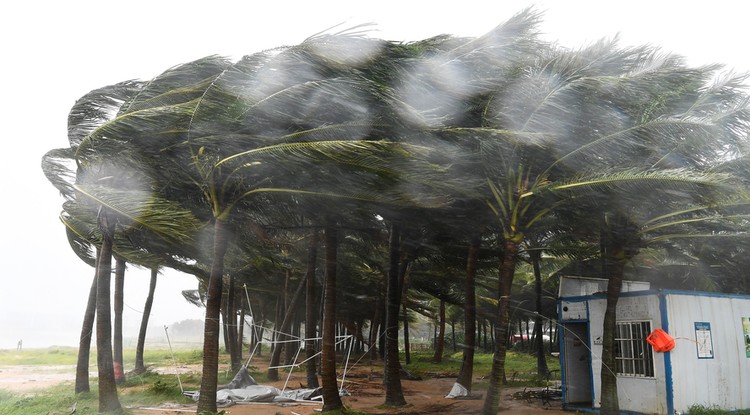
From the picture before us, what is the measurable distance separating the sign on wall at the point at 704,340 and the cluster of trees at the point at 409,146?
6.40ft

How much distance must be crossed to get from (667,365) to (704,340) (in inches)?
56.5

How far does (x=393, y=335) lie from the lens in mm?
15047

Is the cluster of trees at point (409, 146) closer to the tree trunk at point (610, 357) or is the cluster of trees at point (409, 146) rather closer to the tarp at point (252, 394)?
the tree trunk at point (610, 357)

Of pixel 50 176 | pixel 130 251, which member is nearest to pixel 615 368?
pixel 130 251

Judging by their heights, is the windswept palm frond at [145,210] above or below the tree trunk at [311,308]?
above

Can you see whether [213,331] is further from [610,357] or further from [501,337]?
[610,357]

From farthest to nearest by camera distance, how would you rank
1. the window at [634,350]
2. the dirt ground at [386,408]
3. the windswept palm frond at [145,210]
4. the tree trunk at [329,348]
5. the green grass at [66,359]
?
the green grass at [66,359]
the dirt ground at [386,408]
the tree trunk at [329,348]
the window at [634,350]
the windswept palm frond at [145,210]

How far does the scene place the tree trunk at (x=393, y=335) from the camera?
48.3 feet

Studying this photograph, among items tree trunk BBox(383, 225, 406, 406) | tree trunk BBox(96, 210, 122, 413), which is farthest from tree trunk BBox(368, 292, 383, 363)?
tree trunk BBox(96, 210, 122, 413)

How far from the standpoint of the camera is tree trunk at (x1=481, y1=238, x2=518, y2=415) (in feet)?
37.0

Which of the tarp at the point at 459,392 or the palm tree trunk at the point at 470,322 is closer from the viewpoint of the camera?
the palm tree trunk at the point at 470,322

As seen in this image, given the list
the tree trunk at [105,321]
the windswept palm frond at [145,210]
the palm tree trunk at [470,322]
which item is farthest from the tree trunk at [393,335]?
the tree trunk at [105,321]

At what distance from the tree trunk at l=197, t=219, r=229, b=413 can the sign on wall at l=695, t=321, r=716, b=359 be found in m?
Result: 9.85

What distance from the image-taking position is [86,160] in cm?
1211
